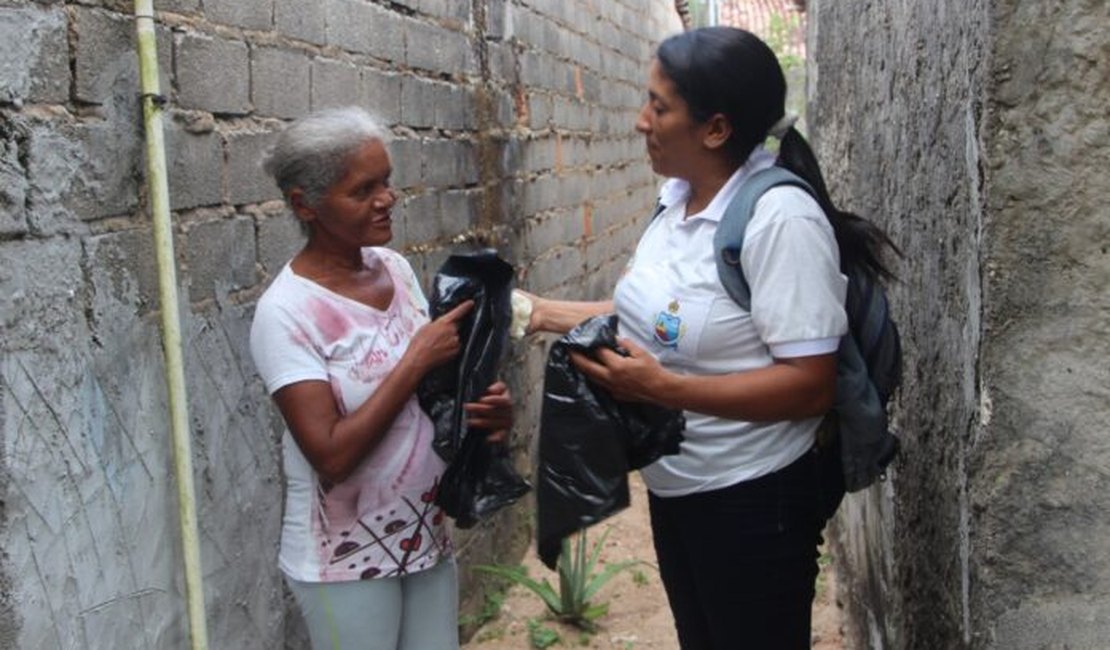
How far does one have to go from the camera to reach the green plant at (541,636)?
4805 mm

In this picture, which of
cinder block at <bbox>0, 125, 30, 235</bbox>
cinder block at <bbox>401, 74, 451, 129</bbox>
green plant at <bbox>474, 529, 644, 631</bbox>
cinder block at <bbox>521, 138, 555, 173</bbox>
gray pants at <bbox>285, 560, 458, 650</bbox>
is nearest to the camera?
cinder block at <bbox>0, 125, 30, 235</bbox>

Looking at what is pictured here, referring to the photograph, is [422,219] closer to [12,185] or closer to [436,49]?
[436,49]

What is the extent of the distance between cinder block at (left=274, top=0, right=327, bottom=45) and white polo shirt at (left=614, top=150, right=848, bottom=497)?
1.20 m

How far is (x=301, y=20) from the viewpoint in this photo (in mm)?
3336

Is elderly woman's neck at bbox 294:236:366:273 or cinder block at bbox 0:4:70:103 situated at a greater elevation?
cinder block at bbox 0:4:70:103

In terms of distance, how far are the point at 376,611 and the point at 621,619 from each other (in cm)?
280

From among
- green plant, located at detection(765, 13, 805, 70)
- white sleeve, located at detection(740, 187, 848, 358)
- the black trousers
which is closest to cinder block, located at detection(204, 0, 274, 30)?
white sleeve, located at detection(740, 187, 848, 358)

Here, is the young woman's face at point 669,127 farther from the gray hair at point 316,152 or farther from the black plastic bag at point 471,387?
the gray hair at point 316,152

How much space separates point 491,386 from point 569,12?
4.81 m

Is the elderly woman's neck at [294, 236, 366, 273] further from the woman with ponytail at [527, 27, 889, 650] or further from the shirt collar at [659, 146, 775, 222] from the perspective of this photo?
the shirt collar at [659, 146, 775, 222]

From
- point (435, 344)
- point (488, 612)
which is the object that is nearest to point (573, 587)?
point (488, 612)

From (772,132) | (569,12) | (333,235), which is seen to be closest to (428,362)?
(333,235)

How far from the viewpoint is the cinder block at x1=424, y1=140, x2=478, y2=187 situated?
4438 millimetres

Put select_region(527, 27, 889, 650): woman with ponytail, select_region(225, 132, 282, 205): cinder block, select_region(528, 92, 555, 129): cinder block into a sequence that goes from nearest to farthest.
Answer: select_region(527, 27, 889, 650): woman with ponytail → select_region(225, 132, 282, 205): cinder block → select_region(528, 92, 555, 129): cinder block
